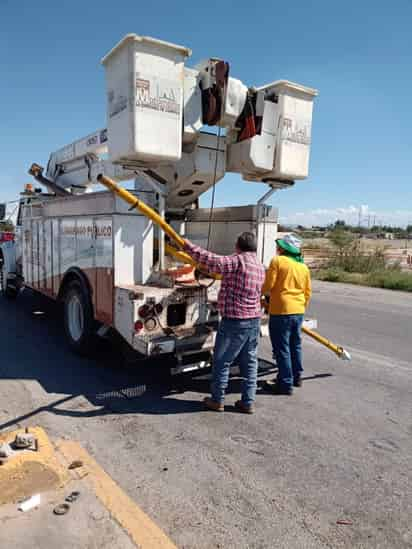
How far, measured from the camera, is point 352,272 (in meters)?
20.5

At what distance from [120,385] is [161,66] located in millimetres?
3517

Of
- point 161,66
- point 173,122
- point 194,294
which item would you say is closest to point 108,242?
point 194,294

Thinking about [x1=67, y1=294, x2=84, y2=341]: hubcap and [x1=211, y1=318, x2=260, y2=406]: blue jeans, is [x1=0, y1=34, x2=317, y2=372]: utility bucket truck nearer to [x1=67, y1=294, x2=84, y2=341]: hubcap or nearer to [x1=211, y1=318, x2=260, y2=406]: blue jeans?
[x1=67, y1=294, x2=84, y2=341]: hubcap

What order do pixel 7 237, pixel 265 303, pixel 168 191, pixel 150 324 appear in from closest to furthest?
pixel 150 324, pixel 265 303, pixel 168 191, pixel 7 237

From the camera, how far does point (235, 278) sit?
13.8 feet

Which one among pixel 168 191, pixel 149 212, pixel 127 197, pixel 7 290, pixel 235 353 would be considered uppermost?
pixel 168 191

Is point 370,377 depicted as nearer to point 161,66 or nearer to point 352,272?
point 161,66

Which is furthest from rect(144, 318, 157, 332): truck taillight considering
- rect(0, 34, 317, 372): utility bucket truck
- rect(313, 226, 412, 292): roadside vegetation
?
rect(313, 226, 412, 292): roadside vegetation

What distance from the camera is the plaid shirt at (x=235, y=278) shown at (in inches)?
163

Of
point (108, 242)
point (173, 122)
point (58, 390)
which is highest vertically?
point (173, 122)

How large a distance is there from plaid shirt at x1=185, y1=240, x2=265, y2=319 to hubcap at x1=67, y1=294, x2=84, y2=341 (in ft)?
8.42

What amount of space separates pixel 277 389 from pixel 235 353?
1043 mm

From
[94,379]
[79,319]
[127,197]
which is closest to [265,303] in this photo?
[127,197]

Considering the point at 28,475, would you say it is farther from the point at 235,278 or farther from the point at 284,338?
the point at 284,338
